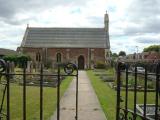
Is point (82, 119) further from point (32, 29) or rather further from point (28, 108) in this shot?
point (32, 29)

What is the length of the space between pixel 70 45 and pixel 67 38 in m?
2.31

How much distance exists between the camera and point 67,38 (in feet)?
266

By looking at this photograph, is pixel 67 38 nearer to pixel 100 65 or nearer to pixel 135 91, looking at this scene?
pixel 100 65

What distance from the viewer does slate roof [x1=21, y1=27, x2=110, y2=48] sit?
79438mm

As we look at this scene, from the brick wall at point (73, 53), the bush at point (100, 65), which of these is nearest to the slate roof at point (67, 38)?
the brick wall at point (73, 53)

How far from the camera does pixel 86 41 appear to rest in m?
80.1

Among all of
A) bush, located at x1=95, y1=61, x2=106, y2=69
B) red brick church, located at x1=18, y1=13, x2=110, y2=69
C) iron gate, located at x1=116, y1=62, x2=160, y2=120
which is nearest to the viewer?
iron gate, located at x1=116, y1=62, x2=160, y2=120

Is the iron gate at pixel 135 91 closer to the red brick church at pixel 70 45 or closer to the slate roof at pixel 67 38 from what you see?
the red brick church at pixel 70 45

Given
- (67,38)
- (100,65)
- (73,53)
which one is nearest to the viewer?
(100,65)

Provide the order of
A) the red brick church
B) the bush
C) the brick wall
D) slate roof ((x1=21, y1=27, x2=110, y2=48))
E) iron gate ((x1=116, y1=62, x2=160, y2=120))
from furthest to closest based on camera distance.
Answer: slate roof ((x1=21, y1=27, x2=110, y2=48)) < the red brick church < the brick wall < the bush < iron gate ((x1=116, y1=62, x2=160, y2=120))

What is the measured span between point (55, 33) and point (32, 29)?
581 cm

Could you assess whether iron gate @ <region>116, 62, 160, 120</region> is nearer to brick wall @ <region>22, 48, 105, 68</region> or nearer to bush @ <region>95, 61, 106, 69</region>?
bush @ <region>95, 61, 106, 69</region>

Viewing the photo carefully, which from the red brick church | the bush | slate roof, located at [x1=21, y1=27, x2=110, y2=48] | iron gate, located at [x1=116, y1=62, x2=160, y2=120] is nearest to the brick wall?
the red brick church

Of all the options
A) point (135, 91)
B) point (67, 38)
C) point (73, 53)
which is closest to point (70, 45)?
point (73, 53)
